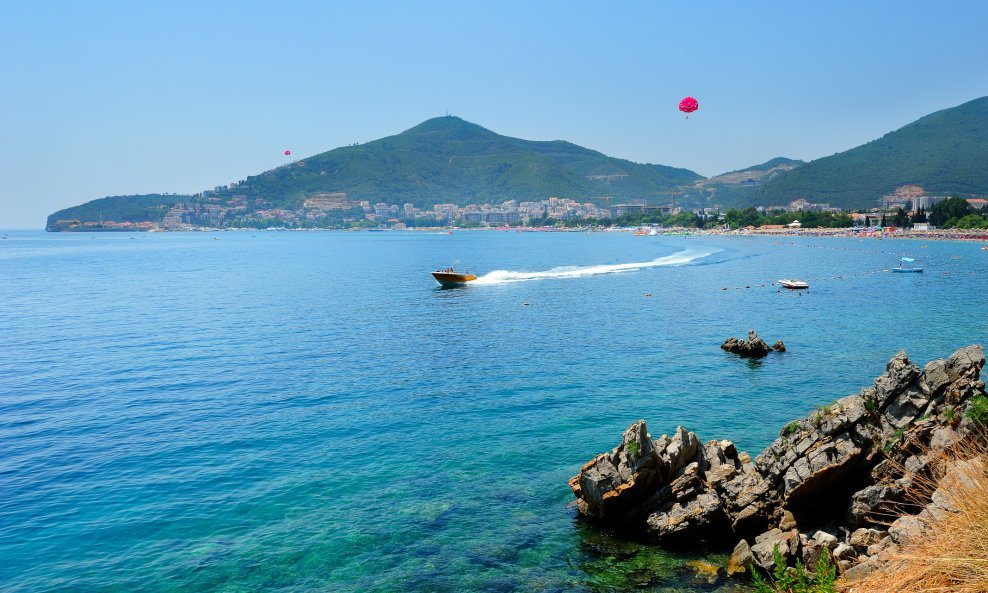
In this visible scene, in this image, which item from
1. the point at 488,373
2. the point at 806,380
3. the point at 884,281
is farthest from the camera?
the point at 884,281

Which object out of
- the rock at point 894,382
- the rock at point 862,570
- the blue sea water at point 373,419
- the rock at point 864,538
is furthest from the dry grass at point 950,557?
the rock at point 894,382

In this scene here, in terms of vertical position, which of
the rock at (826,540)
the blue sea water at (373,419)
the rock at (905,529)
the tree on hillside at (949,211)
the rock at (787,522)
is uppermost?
the tree on hillside at (949,211)

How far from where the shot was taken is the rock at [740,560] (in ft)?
42.4

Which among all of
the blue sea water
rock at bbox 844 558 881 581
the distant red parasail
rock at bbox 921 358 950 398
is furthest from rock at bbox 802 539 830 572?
the distant red parasail

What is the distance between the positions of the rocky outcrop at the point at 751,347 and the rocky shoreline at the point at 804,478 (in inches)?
723

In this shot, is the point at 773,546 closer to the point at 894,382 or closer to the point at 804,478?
the point at 804,478

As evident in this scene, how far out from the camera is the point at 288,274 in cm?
8888

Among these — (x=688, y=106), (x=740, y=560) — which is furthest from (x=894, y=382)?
(x=688, y=106)

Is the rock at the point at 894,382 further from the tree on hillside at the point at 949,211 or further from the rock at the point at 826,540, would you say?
the tree on hillside at the point at 949,211

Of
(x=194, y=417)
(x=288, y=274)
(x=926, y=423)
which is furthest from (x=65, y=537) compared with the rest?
(x=288, y=274)

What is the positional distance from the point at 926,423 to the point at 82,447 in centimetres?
2545

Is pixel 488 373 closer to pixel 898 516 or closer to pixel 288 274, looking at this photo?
pixel 898 516

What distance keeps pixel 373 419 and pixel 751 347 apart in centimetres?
2160

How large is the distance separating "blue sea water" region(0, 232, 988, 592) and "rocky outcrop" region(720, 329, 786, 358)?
3.46 ft
